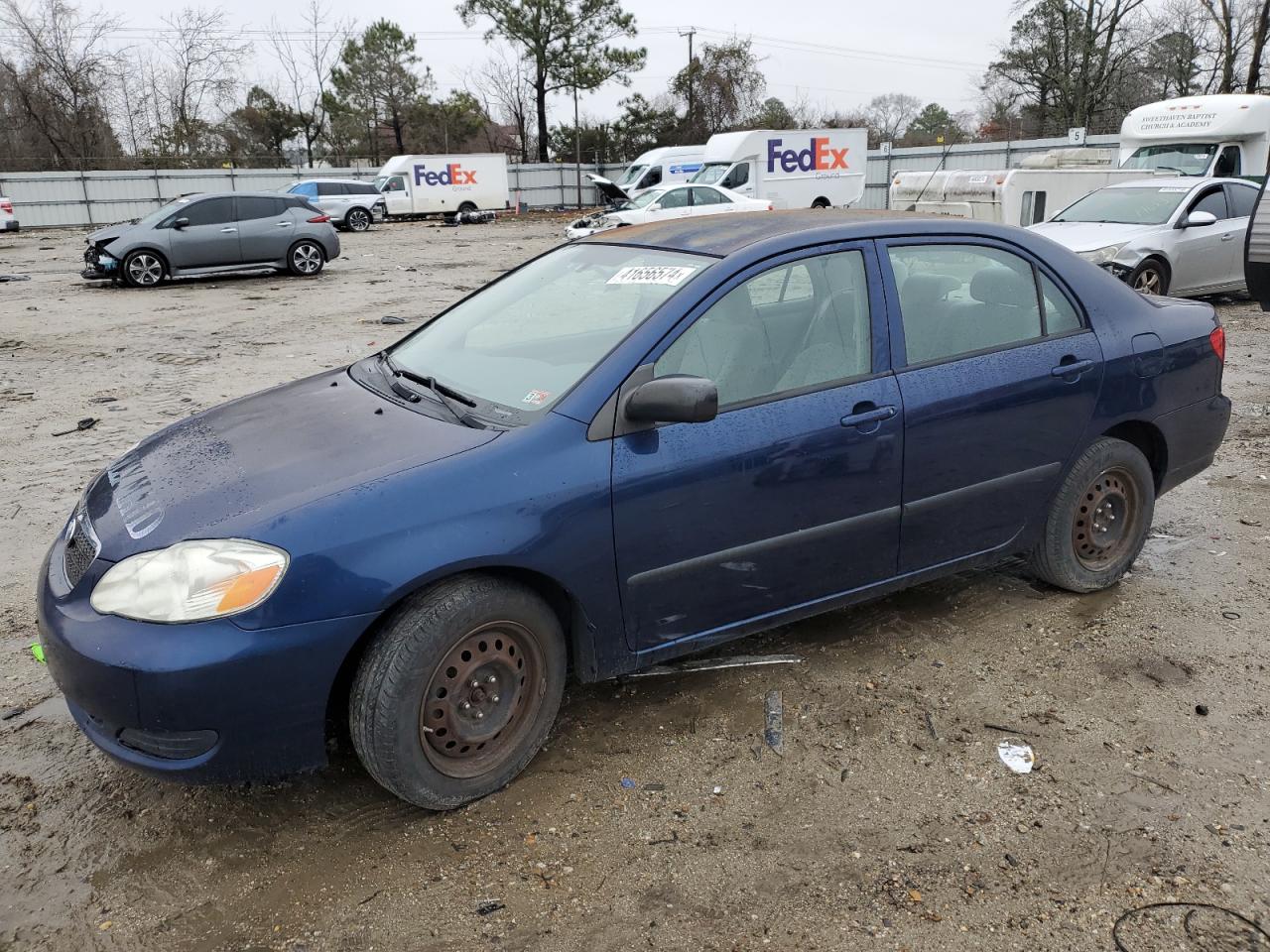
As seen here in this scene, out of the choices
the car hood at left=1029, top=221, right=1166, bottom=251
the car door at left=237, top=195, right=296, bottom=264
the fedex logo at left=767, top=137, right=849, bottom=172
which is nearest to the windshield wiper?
the car hood at left=1029, top=221, right=1166, bottom=251

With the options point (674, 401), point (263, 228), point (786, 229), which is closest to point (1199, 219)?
point (786, 229)

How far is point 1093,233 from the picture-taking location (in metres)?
11.4

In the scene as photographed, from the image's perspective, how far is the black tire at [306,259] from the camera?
18.0 metres

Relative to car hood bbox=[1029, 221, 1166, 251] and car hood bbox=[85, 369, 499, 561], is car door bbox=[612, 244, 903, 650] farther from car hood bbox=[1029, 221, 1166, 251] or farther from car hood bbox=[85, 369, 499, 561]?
car hood bbox=[1029, 221, 1166, 251]

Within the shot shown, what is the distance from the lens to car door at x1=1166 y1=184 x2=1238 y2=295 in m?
11.1

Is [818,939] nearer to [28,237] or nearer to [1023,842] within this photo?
[1023,842]

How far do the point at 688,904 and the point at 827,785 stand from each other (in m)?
0.69

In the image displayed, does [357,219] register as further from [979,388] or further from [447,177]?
[979,388]

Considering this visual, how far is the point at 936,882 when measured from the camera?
8.53 ft

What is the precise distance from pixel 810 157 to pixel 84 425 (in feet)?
80.7

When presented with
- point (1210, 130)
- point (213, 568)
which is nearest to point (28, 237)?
point (1210, 130)

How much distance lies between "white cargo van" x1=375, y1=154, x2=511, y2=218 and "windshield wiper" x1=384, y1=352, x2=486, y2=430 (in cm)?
3229

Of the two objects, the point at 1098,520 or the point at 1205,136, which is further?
the point at 1205,136

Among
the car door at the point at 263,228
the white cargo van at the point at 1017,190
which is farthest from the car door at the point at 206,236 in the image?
the white cargo van at the point at 1017,190
